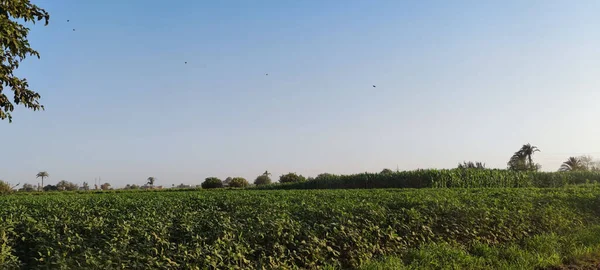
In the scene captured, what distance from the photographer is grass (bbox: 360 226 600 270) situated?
5.99 m

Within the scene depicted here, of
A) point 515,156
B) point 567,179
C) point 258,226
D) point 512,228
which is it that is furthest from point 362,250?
point 515,156

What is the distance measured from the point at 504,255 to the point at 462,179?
27.4 m

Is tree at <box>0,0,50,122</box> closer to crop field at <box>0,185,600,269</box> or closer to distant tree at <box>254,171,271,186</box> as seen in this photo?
crop field at <box>0,185,600,269</box>

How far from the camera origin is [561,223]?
9.14 m

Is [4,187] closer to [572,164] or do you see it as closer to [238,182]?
[238,182]

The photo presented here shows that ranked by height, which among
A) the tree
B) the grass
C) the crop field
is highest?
the tree

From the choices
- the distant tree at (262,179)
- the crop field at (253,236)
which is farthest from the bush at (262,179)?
the crop field at (253,236)

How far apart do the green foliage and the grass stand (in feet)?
80.2

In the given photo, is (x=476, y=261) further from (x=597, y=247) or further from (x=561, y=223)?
(x=561, y=223)

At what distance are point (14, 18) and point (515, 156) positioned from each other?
277 feet

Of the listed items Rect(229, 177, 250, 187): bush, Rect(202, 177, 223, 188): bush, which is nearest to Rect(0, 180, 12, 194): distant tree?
Rect(202, 177, 223, 188): bush

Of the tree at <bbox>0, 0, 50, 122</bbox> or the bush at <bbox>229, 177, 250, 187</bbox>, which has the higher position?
the tree at <bbox>0, 0, 50, 122</bbox>

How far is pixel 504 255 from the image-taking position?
6762mm

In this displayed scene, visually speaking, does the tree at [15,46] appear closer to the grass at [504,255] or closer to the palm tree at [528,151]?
the grass at [504,255]
